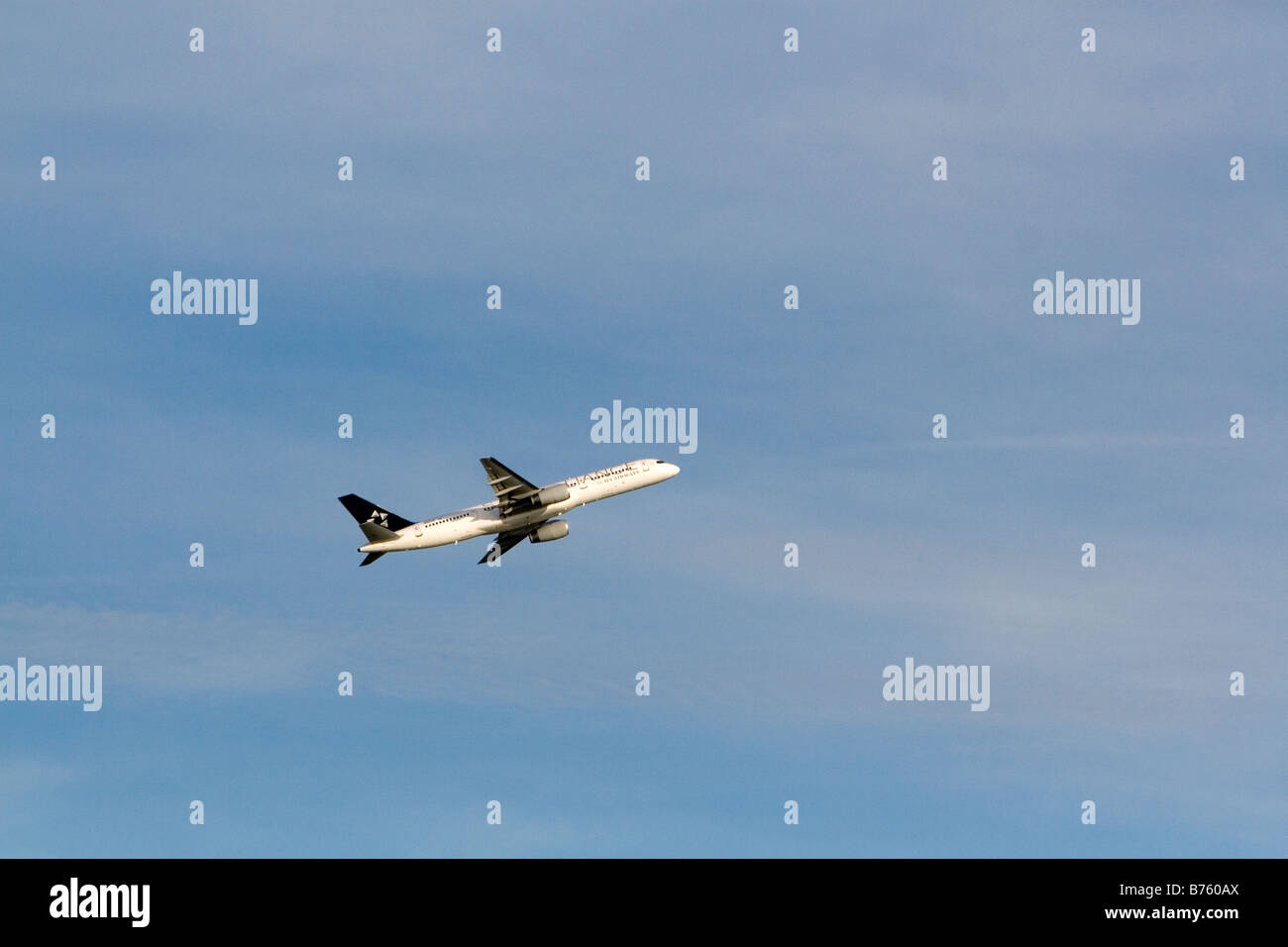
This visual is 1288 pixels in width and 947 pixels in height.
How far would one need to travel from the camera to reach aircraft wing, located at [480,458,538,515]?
196500 mm

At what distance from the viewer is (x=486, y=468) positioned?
7766 inches

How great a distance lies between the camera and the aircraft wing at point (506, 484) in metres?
196

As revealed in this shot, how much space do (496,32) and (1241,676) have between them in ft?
325

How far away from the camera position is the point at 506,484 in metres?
198
